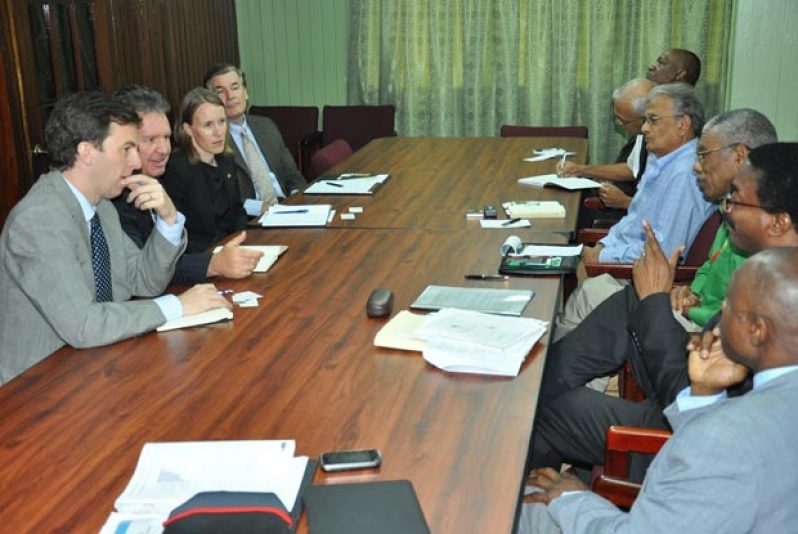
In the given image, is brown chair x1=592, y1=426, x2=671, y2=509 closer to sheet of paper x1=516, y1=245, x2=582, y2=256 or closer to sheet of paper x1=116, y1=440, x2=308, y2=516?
sheet of paper x1=116, y1=440, x2=308, y2=516

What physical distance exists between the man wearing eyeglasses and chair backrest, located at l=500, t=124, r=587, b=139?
3.75 m

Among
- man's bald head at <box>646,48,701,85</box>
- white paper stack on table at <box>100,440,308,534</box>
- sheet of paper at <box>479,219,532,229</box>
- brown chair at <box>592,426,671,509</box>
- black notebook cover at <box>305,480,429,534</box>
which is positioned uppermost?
man's bald head at <box>646,48,701,85</box>

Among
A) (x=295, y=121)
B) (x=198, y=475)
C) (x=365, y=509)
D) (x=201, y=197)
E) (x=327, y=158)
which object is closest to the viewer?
(x=365, y=509)

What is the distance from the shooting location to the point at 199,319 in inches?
104

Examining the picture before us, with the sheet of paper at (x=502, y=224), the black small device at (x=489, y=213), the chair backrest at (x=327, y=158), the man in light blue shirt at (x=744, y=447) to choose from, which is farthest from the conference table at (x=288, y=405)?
the chair backrest at (x=327, y=158)

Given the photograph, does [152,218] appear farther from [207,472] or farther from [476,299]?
[207,472]

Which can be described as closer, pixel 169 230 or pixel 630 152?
pixel 169 230

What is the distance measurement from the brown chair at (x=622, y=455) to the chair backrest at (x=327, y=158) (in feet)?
11.0

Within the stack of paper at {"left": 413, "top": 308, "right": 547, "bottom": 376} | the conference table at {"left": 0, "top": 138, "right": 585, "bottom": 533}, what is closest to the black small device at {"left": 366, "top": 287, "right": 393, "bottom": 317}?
the conference table at {"left": 0, "top": 138, "right": 585, "bottom": 533}

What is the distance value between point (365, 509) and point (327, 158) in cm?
387

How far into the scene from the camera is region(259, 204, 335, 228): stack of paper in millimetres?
3844

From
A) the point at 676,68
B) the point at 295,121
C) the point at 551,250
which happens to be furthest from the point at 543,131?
the point at 551,250

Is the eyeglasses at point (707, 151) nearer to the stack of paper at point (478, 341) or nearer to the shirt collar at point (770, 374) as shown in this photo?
the stack of paper at point (478, 341)

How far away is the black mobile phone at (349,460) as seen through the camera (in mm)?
1795
